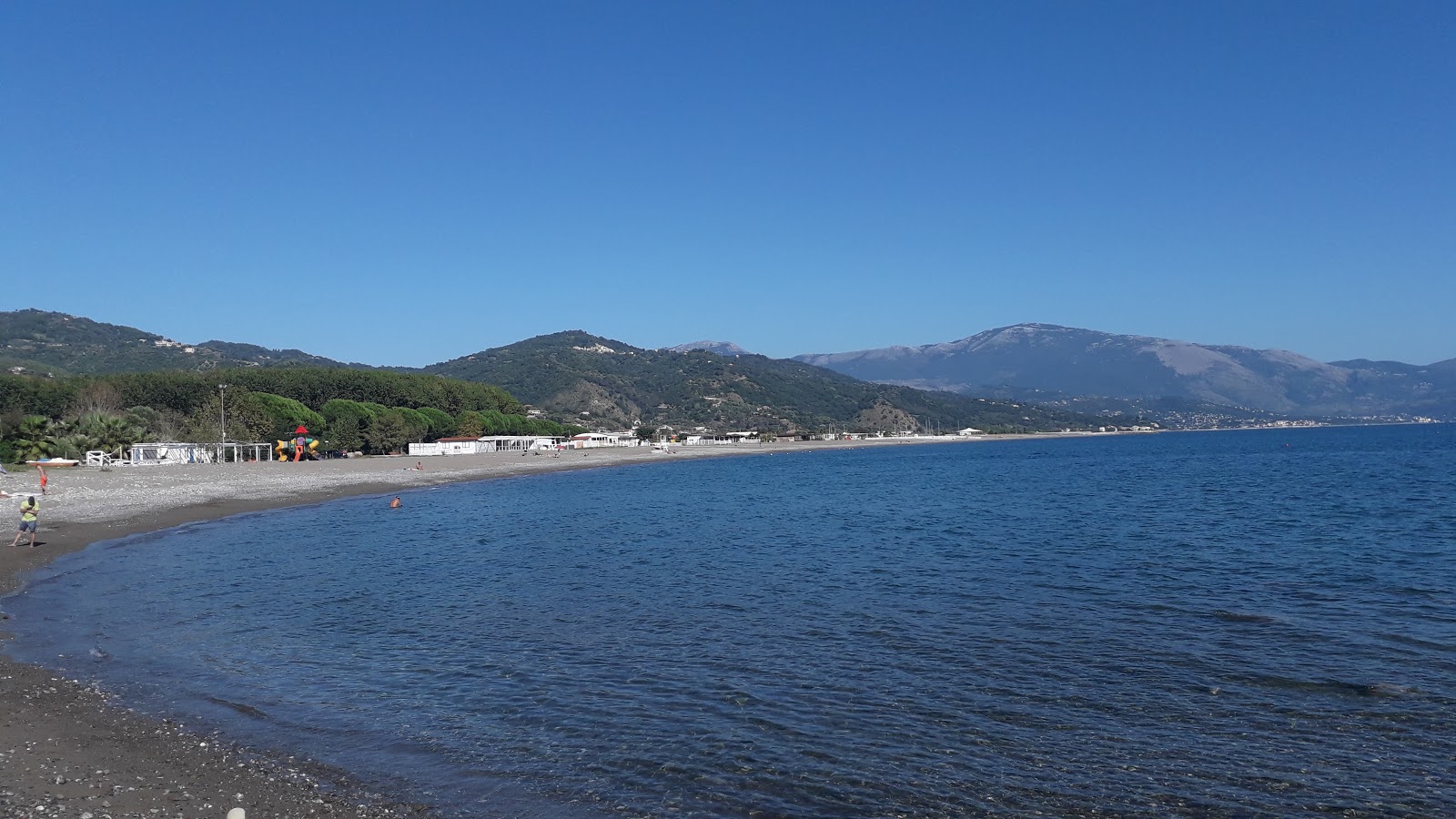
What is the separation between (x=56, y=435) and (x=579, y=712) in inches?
2638

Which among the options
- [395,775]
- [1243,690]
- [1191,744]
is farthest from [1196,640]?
[395,775]

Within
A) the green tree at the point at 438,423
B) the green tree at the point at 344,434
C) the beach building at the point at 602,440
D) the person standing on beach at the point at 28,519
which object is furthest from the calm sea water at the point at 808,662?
the beach building at the point at 602,440

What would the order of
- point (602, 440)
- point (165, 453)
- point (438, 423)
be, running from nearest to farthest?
point (165, 453) → point (438, 423) → point (602, 440)

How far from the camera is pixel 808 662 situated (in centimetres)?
1383

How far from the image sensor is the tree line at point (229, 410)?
66.1m

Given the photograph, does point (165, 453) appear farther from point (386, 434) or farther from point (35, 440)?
point (386, 434)

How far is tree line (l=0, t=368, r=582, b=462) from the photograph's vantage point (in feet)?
217

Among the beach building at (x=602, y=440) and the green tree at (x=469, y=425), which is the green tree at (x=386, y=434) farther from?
the beach building at (x=602, y=440)

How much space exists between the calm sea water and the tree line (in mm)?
43786

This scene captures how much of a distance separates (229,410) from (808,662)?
3142 inches

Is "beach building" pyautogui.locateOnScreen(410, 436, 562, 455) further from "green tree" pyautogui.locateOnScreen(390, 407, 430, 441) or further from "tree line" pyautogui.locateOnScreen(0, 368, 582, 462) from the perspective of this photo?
"tree line" pyautogui.locateOnScreen(0, 368, 582, 462)

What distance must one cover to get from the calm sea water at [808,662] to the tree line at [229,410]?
4379cm

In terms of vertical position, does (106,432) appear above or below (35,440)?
above

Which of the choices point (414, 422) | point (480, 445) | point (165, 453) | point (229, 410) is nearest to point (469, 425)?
point (480, 445)
